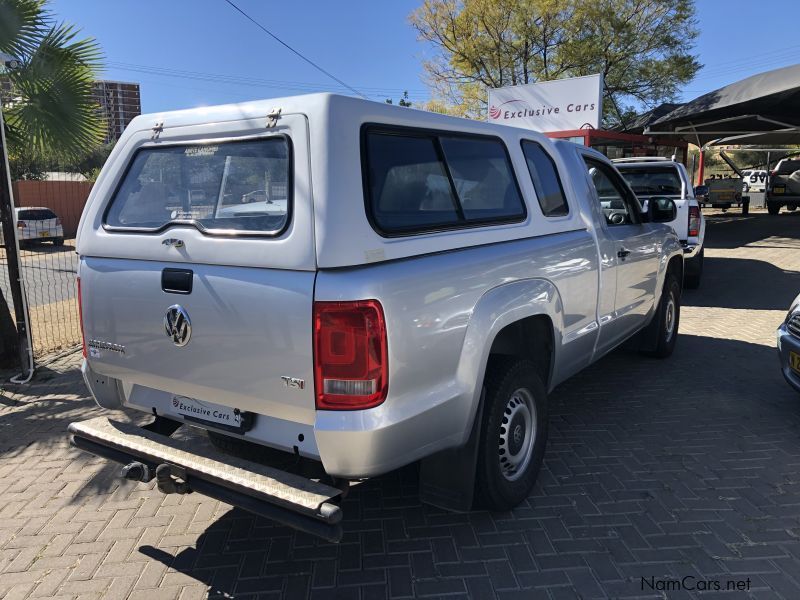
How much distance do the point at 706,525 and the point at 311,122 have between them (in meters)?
2.85

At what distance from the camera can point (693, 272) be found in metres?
10.2

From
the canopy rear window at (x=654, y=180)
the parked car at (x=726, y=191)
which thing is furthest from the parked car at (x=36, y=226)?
the parked car at (x=726, y=191)

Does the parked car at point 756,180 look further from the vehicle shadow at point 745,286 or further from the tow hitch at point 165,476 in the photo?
the tow hitch at point 165,476

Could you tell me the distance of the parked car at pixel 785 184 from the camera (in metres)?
24.4

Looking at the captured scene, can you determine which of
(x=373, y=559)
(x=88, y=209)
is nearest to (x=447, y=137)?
(x=88, y=209)

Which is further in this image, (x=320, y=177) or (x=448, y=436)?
(x=448, y=436)

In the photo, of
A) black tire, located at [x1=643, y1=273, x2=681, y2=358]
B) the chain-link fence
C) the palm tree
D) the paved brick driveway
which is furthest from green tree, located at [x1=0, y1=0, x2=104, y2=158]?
black tire, located at [x1=643, y1=273, x2=681, y2=358]

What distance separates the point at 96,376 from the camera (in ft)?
10.8

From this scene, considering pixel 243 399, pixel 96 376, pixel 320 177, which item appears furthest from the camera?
pixel 96 376

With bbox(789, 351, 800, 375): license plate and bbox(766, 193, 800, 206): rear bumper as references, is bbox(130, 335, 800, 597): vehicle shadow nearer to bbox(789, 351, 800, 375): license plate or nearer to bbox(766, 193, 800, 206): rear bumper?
bbox(789, 351, 800, 375): license plate

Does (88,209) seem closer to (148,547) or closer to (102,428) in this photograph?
(102,428)

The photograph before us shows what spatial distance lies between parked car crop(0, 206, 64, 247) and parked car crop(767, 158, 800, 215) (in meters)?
28.2

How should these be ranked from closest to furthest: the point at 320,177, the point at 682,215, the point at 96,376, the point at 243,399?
the point at 320,177, the point at 243,399, the point at 96,376, the point at 682,215

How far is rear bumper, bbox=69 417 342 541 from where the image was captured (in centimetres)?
241
